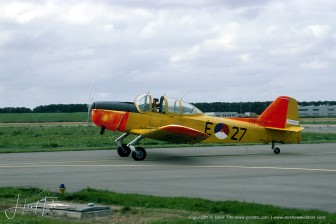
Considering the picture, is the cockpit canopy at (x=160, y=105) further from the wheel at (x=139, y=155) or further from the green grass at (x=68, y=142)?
the green grass at (x=68, y=142)

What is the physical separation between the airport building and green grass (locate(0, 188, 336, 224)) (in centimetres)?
12692

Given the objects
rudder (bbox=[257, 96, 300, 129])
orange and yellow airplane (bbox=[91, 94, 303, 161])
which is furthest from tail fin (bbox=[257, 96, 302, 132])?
orange and yellow airplane (bbox=[91, 94, 303, 161])

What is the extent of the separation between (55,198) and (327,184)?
6335 mm

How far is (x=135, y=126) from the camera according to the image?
21469 mm

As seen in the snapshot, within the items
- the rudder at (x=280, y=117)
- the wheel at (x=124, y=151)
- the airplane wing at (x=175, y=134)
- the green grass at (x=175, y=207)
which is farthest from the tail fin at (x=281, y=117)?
the green grass at (x=175, y=207)

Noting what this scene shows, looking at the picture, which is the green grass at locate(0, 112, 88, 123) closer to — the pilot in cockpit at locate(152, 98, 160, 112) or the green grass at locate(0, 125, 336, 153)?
the green grass at locate(0, 125, 336, 153)

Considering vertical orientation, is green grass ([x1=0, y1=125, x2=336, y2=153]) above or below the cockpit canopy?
below

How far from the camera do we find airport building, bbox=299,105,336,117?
436 ft

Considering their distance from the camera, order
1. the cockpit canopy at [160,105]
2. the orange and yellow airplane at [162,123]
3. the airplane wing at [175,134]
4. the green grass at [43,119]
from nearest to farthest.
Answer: the airplane wing at [175,134]
the orange and yellow airplane at [162,123]
the cockpit canopy at [160,105]
the green grass at [43,119]

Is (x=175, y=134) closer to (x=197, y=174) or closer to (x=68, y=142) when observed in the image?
(x=197, y=174)

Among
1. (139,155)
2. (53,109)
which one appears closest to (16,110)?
(53,109)

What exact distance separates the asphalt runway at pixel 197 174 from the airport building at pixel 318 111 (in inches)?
4457

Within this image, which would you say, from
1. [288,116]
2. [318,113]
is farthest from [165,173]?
[318,113]

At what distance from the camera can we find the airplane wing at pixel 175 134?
19500 mm
